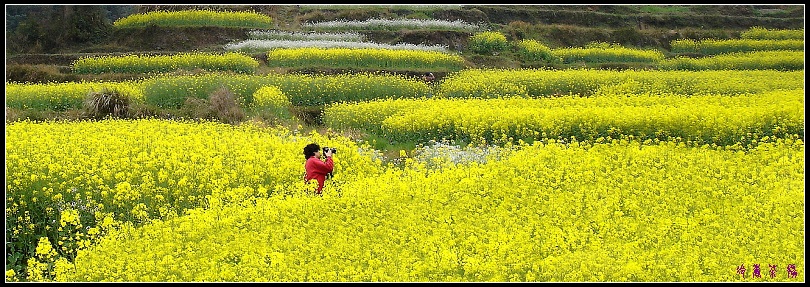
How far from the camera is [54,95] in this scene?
62.6 ft

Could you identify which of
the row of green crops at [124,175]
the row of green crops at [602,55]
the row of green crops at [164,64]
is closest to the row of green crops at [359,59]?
the row of green crops at [164,64]

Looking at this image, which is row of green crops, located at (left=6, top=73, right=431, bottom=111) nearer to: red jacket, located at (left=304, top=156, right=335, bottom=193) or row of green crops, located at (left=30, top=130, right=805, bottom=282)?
red jacket, located at (left=304, top=156, right=335, bottom=193)

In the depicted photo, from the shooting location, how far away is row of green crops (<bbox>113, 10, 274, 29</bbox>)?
3033 cm

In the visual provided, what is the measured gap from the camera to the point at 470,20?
34.4 m

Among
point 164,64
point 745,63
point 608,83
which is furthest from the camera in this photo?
point 745,63

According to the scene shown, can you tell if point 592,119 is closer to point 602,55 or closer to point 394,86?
point 394,86

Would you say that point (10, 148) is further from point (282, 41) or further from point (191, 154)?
point (282, 41)

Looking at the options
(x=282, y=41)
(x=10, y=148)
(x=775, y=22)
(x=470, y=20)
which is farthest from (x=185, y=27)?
(x=775, y=22)

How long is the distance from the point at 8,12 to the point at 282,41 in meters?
11.6

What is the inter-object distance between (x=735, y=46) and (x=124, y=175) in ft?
93.6

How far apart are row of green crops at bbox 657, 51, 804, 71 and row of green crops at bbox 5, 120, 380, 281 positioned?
1842 cm

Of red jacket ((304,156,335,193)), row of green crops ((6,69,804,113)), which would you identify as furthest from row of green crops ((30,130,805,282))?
row of green crops ((6,69,804,113))

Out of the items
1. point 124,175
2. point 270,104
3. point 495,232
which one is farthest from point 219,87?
point 495,232

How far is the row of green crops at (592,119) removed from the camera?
13.8 meters
